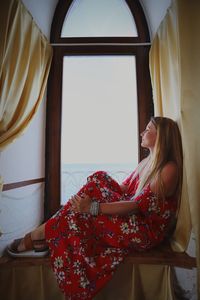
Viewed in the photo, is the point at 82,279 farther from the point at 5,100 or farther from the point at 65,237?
the point at 5,100

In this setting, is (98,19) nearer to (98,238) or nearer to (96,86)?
(96,86)

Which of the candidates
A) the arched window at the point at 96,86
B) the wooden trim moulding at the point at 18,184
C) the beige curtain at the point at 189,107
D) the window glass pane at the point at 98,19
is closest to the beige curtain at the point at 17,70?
the wooden trim moulding at the point at 18,184

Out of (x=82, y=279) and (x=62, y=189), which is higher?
(x=62, y=189)

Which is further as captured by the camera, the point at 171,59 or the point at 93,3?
the point at 93,3

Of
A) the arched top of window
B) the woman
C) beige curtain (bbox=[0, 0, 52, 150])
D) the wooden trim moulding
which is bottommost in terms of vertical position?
the woman

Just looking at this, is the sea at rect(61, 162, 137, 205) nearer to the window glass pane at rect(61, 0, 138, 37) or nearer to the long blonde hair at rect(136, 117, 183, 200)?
the long blonde hair at rect(136, 117, 183, 200)

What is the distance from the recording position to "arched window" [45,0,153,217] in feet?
5.39

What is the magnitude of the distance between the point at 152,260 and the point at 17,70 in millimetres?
1336

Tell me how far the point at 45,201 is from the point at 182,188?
1.15 meters

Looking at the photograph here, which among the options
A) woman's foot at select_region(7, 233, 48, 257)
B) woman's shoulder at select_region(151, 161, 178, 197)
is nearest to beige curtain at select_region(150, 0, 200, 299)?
woman's shoulder at select_region(151, 161, 178, 197)

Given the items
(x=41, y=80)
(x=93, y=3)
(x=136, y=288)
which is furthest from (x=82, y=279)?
(x=93, y=3)

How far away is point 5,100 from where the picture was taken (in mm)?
1016

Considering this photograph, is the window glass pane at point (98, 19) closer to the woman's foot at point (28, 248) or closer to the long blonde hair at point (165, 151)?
the long blonde hair at point (165, 151)

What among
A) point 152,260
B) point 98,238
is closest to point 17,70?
point 98,238
